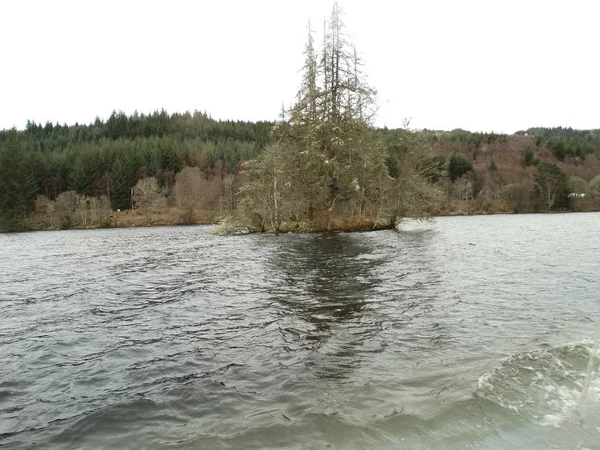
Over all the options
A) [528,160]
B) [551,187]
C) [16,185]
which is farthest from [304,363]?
[528,160]

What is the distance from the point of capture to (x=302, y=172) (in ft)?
121

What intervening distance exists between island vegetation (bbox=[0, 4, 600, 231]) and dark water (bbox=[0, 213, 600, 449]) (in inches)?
883

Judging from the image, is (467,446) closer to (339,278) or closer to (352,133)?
(339,278)

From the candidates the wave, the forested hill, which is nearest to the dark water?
the wave

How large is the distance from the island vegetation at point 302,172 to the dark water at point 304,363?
22433 mm

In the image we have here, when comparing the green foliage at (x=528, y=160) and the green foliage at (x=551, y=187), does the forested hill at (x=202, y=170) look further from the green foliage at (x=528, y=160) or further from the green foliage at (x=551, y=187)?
the green foliage at (x=551, y=187)

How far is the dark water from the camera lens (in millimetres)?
4973

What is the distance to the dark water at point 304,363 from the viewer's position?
4973 mm

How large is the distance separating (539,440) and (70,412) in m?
5.77

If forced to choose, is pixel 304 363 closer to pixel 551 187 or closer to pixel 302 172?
pixel 302 172

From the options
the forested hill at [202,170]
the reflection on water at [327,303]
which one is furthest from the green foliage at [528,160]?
the reflection on water at [327,303]

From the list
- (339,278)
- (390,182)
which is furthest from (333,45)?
(339,278)

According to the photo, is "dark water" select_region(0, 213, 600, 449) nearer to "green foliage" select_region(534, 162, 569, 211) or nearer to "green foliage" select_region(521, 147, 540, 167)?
"green foliage" select_region(534, 162, 569, 211)

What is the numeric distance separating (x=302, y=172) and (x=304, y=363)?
3061 cm
